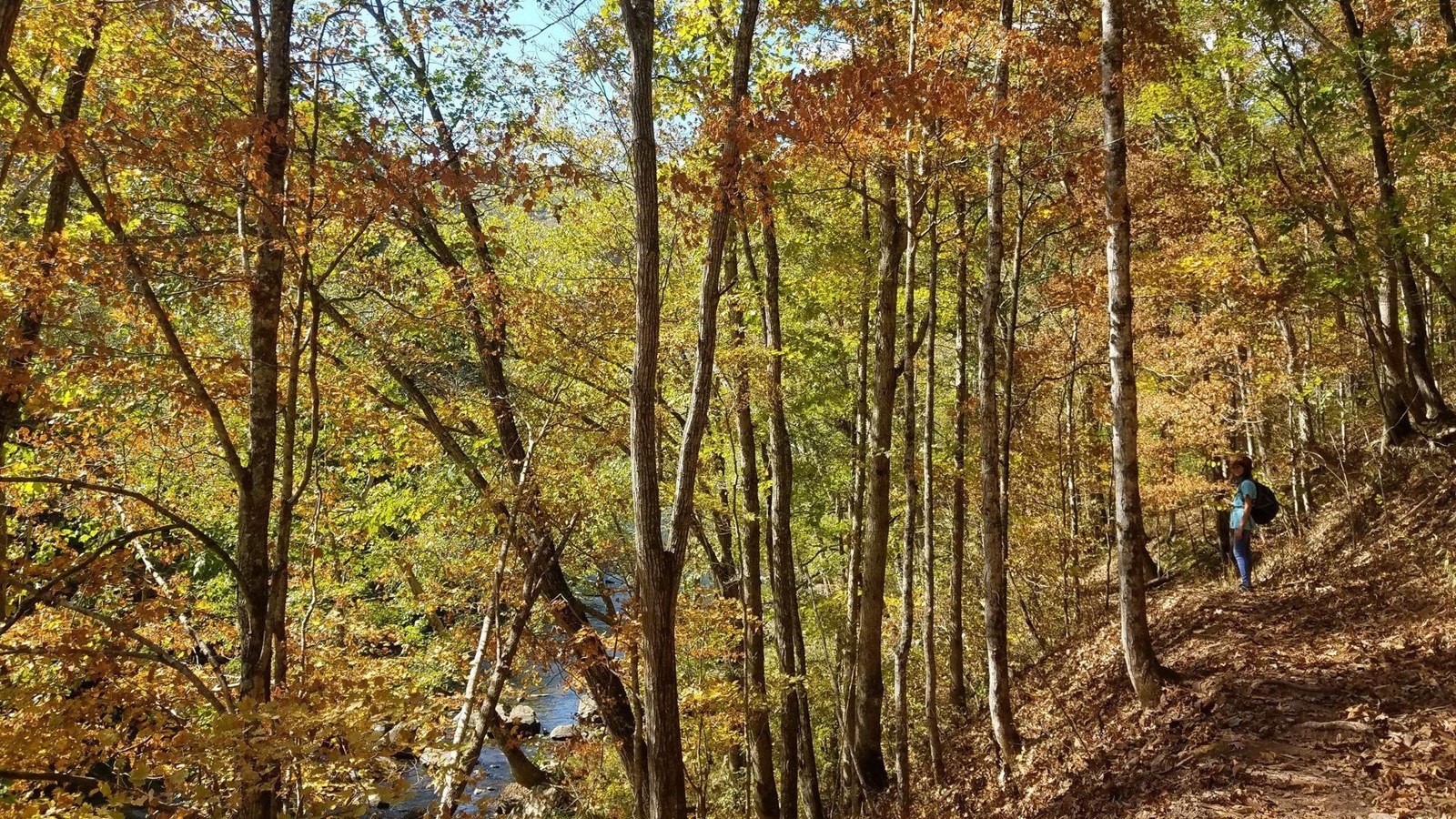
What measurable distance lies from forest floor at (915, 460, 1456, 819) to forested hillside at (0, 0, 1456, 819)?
2.1 inches

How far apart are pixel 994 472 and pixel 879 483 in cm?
136

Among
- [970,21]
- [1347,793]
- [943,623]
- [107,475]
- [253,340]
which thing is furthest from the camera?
[943,623]

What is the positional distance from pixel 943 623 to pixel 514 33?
44.5 ft

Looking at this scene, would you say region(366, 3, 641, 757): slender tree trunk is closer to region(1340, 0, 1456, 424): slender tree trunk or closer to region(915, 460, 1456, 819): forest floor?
region(915, 460, 1456, 819): forest floor

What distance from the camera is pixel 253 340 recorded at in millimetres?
6180

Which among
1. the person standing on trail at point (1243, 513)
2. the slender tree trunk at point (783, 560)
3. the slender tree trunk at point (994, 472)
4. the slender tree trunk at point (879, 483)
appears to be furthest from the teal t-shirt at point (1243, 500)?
the slender tree trunk at point (783, 560)

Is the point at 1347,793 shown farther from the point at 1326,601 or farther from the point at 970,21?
the point at 970,21

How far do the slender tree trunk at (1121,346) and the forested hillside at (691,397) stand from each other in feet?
0.16

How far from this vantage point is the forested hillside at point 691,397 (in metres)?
5.90

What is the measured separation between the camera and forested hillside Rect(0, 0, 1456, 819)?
5898 mm

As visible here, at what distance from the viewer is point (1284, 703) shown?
5945 mm

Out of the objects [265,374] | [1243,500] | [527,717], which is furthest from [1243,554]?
[527,717]

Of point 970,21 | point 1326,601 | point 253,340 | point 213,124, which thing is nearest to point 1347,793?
point 1326,601

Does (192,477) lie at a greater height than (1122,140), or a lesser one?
lesser
